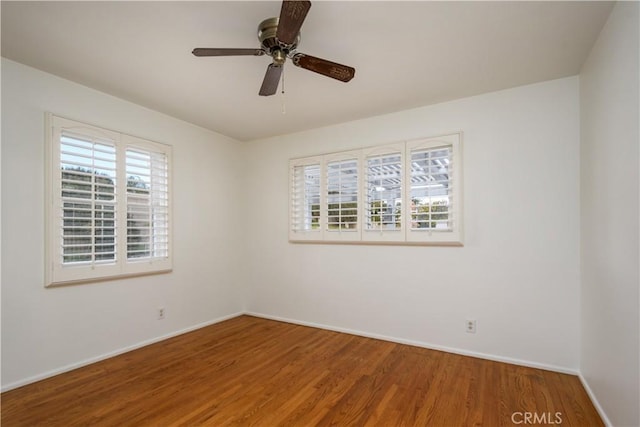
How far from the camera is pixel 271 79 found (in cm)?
219

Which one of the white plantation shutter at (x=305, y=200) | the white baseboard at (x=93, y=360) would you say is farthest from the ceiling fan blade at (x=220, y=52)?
the white baseboard at (x=93, y=360)

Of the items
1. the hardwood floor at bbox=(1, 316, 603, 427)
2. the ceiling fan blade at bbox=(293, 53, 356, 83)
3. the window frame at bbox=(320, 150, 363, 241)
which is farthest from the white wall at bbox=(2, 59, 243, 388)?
the ceiling fan blade at bbox=(293, 53, 356, 83)

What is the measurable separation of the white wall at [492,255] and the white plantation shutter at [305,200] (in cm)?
31

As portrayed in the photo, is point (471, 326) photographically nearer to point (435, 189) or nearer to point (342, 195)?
point (435, 189)

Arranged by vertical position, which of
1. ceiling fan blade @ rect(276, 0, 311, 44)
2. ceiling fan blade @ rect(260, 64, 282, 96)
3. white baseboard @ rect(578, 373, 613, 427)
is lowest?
white baseboard @ rect(578, 373, 613, 427)

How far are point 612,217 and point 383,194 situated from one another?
1.99 m

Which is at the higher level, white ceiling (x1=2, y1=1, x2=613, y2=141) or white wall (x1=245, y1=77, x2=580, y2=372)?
white ceiling (x1=2, y1=1, x2=613, y2=141)

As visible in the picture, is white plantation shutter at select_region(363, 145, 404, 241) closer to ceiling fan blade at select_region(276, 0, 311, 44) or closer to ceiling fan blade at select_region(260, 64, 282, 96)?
ceiling fan blade at select_region(260, 64, 282, 96)

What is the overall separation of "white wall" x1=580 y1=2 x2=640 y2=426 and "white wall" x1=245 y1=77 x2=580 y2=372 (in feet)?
0.61

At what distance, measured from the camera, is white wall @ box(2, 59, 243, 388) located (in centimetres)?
248

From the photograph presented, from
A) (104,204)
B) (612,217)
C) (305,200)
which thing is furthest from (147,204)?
(612,217)

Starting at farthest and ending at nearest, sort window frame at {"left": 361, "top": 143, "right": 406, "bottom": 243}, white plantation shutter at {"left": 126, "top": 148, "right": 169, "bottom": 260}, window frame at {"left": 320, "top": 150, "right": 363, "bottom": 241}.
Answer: window frame at {"left": 320, "top": 150, "right": 363, "bottom": 241}, window frame at {"left": 361, "top": 143, "right": 406, "bottom": 243}, white plantation shutter at {"left": 126, "top": 148, "right": 169, "bottom": 260}

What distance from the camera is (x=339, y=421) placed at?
2055 millimetres

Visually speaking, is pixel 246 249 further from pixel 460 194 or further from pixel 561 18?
pixel 561 18
